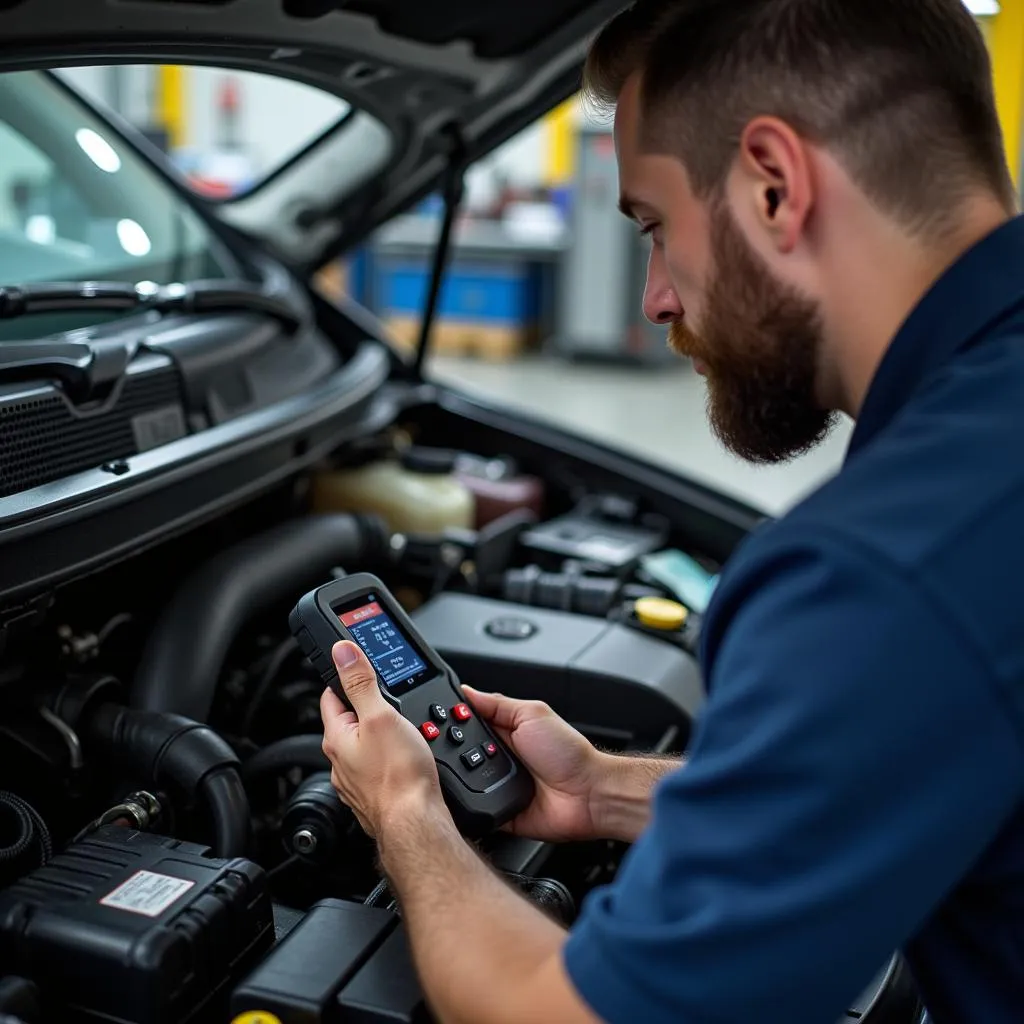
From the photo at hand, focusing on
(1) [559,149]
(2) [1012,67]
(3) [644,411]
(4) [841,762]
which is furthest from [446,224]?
(1) [559,149]

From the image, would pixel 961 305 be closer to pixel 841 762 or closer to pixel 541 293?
pixel 841 762

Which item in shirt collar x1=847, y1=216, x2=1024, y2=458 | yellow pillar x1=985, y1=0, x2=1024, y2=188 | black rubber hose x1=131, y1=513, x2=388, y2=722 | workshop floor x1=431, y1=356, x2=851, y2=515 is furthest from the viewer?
workshop floor x1=431, y1=356, x2=851, y2=515

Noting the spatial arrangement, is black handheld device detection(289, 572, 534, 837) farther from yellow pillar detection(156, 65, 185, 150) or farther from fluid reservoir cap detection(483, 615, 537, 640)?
yellow pillar detection(156, 65, 185, 150)

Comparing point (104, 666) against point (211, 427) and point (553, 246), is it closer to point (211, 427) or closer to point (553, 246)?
point (211, 427)

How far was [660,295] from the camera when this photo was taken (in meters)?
1.03

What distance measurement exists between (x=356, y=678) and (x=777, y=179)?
531 mm

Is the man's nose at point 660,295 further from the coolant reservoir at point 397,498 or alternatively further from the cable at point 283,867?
the coolant reservoir at point 397,498

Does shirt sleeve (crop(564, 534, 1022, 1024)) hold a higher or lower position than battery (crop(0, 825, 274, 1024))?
higher

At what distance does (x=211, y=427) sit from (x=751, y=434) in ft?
2.55

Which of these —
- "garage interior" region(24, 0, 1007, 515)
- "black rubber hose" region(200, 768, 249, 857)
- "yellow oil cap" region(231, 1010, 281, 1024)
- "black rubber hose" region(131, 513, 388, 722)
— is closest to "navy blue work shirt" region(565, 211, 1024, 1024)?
"yellow oil cap" region(231, 1010, 281, 1024)

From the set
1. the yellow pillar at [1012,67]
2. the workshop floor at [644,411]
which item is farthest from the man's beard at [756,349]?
the workshop floor at [644,411]

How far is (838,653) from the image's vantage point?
27.3 inches

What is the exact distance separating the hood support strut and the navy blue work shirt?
4.75ft

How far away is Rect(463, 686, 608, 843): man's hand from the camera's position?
1155 millimetres
